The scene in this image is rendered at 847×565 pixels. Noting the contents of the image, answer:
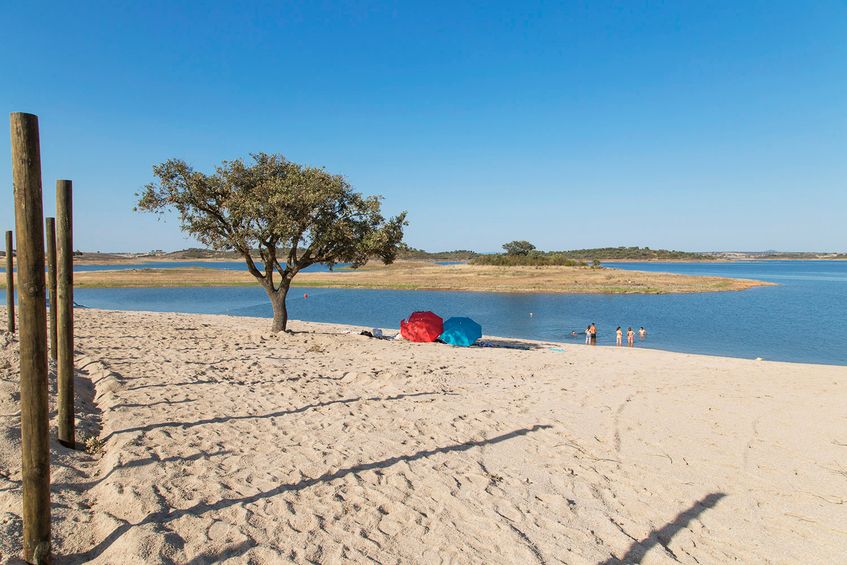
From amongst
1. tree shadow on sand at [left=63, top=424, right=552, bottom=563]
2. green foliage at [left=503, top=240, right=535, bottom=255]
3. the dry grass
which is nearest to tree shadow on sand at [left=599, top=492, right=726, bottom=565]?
tree shadow on sand at [left=63, top=424, right=552, bottom=563]

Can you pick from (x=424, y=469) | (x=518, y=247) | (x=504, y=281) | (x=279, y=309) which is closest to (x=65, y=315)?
(x=424, y=469)

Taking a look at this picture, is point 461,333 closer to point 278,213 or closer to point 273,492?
point 278,213

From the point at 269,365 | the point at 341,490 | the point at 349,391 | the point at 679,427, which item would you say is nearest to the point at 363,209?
the point at 269,365

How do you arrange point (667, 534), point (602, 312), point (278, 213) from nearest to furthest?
point (667, 534)
point (278, 213)
point (602, 312)

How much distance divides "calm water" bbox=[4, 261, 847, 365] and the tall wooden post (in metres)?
25.7

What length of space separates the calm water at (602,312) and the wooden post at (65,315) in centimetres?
2416

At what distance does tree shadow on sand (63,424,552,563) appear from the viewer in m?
4.79

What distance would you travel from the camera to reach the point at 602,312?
42.4 meters

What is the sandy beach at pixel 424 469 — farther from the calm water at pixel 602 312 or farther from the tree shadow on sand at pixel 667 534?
the calm water at pixel 602 312

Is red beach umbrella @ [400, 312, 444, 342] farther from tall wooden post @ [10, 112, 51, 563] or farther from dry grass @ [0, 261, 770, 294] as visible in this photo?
dry grass @ [0, 261, 770, 294]

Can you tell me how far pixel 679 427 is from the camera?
1034 cm

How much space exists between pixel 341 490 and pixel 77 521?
2804mm

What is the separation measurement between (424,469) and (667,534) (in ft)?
10.5

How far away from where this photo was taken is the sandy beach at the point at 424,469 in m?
5.36
